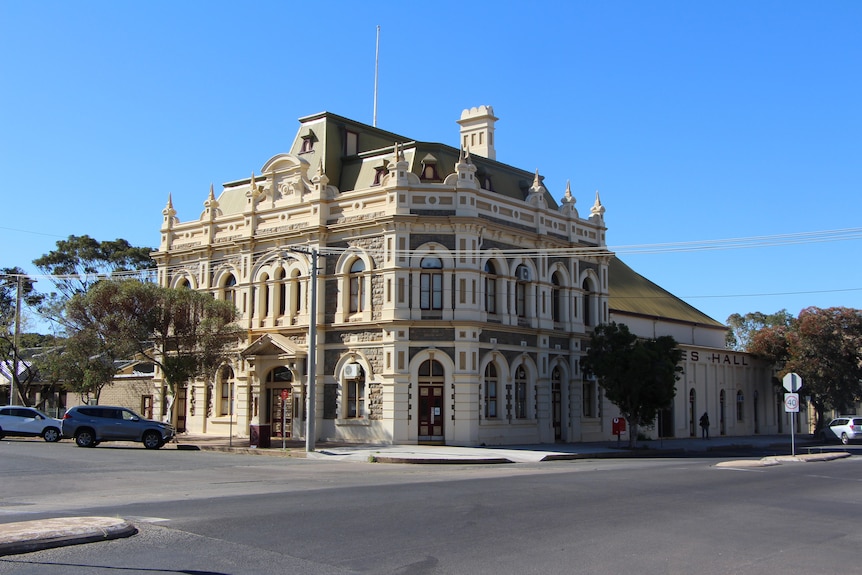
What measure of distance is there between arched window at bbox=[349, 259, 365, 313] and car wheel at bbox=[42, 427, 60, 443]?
1349 cm

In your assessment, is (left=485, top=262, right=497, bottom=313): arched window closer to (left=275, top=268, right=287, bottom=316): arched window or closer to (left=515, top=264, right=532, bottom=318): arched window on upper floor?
(left=515, top=264, right=532, bottom=318): arched window on upper floor

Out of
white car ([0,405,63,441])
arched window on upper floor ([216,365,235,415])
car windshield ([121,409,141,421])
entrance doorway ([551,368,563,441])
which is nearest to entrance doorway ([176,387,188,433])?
arched window on upper floor ([216,365,235,415])

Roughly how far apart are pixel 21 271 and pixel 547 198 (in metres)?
39.5

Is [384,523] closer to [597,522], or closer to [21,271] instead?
[597,522]

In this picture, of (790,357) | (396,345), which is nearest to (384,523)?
(396,345)

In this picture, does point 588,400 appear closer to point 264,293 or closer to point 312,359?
point 264,293

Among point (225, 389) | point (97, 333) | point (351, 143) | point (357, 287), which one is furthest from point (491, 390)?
point (97, 333)

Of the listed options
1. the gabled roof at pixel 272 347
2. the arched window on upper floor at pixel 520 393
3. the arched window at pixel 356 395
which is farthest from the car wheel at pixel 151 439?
the arched window on upper floor at pixel 520 393

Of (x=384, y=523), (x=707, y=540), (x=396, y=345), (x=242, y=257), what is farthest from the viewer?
(x=242, y=257)

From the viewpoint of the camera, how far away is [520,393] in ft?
126

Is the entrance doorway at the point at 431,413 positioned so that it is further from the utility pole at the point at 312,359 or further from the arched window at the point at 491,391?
the utility pole at the point at 312,359

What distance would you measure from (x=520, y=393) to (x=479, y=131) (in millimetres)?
15406

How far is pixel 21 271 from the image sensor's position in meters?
61.9

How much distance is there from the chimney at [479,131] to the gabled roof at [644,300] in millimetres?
10994
